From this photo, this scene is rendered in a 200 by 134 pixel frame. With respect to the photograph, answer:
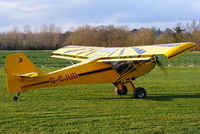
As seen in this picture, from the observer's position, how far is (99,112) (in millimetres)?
8234

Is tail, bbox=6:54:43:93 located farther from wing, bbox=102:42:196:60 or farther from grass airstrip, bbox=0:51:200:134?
wing, bbox=102:42:196:60

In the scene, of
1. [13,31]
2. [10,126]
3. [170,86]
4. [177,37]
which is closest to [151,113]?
[10,126]

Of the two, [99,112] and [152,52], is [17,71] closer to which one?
[99,112]

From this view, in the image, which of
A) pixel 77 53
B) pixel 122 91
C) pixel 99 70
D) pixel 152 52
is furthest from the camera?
pixel 77 53

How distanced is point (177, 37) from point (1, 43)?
39694 mm

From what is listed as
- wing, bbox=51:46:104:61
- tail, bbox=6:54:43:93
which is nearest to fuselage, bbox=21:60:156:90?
tail, bbox=6:54:43:93

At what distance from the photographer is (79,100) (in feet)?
33.4

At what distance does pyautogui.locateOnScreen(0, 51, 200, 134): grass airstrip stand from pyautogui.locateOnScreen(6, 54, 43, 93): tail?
0.58 metres

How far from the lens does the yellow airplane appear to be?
944 cm

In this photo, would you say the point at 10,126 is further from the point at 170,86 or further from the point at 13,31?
the point at 13,31

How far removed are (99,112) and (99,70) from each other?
271 centimetres

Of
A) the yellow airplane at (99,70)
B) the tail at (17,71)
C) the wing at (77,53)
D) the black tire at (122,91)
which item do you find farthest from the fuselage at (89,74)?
the wing at (77,53)

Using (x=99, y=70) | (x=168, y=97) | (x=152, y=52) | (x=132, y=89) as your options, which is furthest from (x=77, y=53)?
(x=168, y=97)

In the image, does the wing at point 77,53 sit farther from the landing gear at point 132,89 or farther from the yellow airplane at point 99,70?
the landing gear at point 132,89
